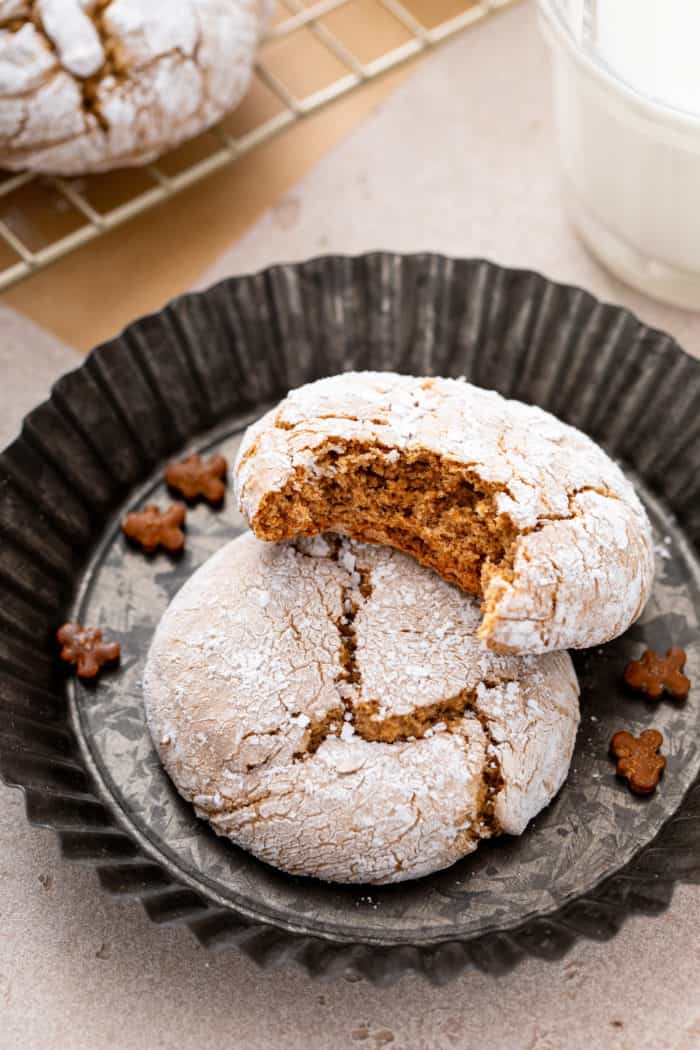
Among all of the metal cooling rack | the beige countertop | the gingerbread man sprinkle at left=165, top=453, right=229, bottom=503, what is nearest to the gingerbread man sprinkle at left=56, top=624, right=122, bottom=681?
the beige countertop

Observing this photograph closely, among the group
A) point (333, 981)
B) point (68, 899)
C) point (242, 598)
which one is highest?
point (242, 598)

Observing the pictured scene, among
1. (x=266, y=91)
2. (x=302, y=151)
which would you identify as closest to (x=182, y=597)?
(x=302, y=151)

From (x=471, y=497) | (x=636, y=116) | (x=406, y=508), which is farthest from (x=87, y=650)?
(x=636, y=116)

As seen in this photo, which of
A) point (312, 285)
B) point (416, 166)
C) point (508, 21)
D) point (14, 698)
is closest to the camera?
point (14, 698)

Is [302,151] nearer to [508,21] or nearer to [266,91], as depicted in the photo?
[266,91]

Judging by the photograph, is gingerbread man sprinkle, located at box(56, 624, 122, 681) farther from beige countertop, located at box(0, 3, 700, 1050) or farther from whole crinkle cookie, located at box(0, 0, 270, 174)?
whole crinkle cookie, located at box(0, 0, 270, 174)

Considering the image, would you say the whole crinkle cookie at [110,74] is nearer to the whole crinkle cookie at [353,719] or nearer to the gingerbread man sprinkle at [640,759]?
the whole crinkle cookie at [353,719]
